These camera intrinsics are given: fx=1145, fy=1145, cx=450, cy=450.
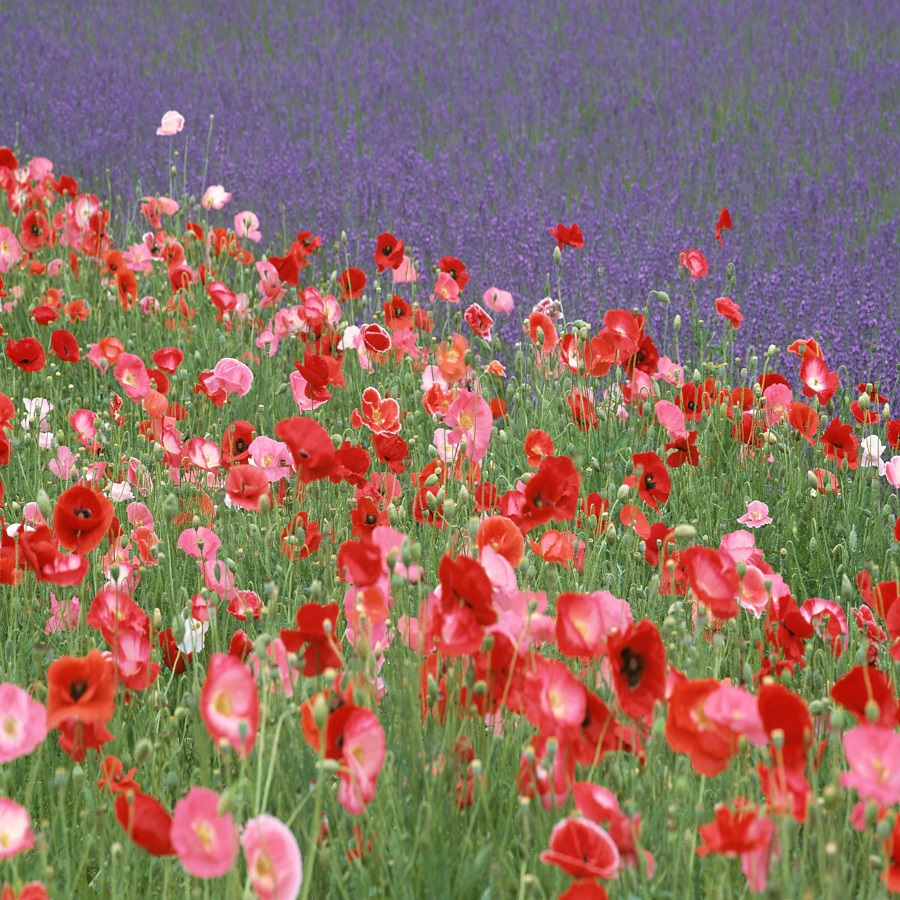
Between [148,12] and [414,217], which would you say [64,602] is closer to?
[414,217]

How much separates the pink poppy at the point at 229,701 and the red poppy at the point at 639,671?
362 mm

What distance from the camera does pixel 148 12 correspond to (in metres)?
9.12

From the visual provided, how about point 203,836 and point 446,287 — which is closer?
point 203,836

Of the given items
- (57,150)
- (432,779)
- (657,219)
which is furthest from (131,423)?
(57,150)

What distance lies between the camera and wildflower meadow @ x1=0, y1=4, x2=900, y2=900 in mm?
1098

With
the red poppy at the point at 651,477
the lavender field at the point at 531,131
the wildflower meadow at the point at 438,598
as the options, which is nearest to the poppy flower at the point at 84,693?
the wildflower meadow at the point at 438,598

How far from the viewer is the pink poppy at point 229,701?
3.43 ft

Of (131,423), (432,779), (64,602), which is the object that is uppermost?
(432,779)

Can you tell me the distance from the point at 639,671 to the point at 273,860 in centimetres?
42

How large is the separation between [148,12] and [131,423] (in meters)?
7.14

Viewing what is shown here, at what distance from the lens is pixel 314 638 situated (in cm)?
127

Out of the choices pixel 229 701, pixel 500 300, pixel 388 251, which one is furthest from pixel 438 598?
pixel 500 300

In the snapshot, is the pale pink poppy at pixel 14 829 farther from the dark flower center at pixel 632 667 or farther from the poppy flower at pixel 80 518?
the dark flower center at pixel 632 667

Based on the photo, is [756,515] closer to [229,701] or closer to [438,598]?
[438,598]
